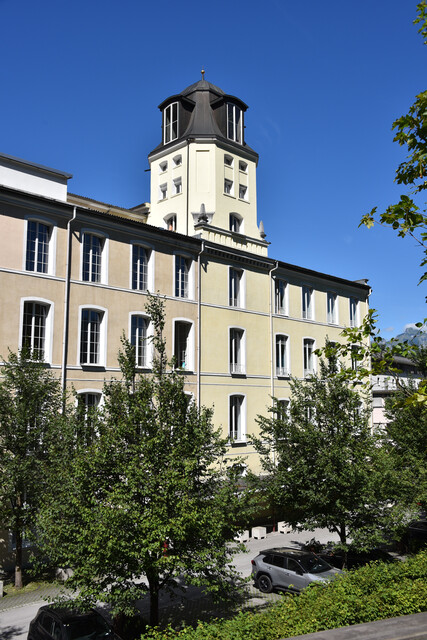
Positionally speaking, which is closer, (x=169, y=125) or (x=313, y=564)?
(x=313, y=564)

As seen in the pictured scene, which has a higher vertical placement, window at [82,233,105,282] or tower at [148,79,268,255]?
tower at [148,79,268,255]

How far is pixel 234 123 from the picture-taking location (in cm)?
4053

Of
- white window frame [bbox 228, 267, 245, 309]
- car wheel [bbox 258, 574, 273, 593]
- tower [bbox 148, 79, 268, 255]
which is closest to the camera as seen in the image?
car wheel [bbox 258, 574, 273, 593]

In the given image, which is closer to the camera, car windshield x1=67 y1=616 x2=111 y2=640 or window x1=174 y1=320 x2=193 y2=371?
car windshield x1=67 y1=616 x2=111 y2=640

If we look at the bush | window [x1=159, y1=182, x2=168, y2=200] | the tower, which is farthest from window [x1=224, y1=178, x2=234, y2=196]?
the bush

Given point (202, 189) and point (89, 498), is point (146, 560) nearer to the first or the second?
point (89, 498)

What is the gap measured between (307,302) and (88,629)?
106ft

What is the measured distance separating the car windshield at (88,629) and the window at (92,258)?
698 inches

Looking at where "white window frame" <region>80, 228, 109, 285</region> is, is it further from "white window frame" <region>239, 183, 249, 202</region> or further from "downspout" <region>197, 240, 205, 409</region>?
"white window frame" <region>239, 183, 249, 202</region>

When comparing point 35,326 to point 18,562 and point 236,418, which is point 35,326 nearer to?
A: point 18,562

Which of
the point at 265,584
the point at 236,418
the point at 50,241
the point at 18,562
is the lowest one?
the point at 265,584

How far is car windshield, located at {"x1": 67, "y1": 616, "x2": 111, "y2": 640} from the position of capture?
1394cm

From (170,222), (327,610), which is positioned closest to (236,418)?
(170,222)

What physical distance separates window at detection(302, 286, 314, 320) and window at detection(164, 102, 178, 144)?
51.0ft
